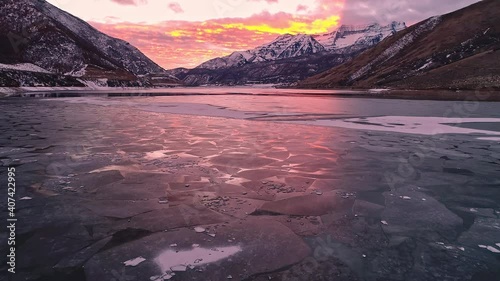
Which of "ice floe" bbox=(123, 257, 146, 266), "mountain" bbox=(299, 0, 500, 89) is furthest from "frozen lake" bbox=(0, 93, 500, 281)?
"mountain" bbox=(299, 0, 500, 89)

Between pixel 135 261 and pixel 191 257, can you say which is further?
pixel 191 257

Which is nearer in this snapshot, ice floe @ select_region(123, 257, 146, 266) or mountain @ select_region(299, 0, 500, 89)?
ice floe @ select_region(123, 257, 146, 266)

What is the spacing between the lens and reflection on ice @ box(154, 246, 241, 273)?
201 inches

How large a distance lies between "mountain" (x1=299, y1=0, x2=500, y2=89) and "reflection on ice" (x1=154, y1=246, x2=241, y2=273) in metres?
121

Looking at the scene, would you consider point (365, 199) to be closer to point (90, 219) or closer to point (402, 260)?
point (402, 260)

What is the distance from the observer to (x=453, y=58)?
152125 millimetres

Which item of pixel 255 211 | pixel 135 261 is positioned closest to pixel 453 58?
pixel 255 211

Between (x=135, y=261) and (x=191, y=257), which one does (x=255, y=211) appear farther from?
(x=135, y=261)

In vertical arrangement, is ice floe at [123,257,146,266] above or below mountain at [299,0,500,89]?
below

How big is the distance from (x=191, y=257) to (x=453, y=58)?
7062 inches

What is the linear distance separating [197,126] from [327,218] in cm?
1600

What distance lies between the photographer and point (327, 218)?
7.05 metres

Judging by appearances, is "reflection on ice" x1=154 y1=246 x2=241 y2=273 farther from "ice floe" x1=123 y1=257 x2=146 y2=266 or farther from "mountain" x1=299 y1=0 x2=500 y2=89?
"mountain" x1=299 y1=0 x2=500 y2=89

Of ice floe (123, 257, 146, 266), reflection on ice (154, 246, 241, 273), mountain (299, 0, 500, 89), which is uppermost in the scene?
mountain (299, 0, 500, 89)
